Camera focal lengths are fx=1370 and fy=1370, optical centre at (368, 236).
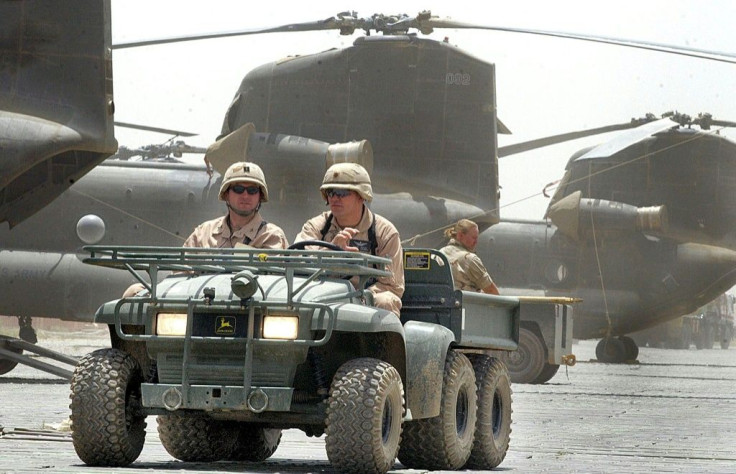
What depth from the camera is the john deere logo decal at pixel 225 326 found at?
22.5ft

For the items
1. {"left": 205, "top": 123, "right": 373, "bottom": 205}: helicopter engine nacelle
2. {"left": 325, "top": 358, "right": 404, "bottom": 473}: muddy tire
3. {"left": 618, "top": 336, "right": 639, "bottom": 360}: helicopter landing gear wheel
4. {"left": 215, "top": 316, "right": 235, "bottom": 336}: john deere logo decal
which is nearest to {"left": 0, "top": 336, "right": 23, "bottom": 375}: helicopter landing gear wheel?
{"left": 205, "top": 123, "right": 373, "bottom": 205}: helicopter engine nacelle

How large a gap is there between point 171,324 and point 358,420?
1115 mm

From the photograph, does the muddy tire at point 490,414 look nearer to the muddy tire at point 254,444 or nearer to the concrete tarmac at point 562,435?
the concrete tarmac at point 562,435

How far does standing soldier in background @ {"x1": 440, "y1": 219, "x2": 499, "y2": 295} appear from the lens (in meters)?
12.5

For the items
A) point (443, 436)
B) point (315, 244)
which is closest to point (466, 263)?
point (443, 436)

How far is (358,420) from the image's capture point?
6.70 meters

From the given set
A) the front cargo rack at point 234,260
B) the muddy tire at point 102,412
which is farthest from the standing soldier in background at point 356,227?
the muddy tire at point 102,412

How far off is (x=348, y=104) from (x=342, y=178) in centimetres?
1506

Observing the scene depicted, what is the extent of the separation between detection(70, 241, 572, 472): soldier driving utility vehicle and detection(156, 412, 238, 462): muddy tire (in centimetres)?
48

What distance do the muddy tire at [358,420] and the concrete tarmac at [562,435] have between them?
0.76 meters

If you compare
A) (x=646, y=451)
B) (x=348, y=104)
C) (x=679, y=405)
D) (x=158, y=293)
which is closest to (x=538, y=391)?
(x=679, y=405)

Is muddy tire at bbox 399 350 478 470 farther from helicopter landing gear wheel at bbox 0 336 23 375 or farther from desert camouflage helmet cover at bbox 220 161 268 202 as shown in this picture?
helicopter landing gear wheel at bbox 0 336 23 375

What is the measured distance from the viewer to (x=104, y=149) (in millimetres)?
15016

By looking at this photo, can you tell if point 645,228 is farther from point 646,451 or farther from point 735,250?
point 646,451
